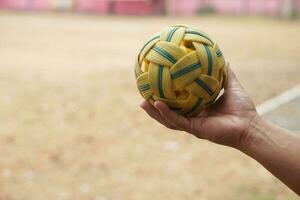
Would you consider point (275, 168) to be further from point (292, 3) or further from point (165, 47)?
point (292, 3)

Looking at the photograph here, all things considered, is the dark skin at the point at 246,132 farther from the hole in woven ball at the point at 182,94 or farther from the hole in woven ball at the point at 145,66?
the hole in woven ball at the point at 145,66

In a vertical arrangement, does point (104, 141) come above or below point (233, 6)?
above

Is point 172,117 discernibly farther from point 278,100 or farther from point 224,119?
point 278,100

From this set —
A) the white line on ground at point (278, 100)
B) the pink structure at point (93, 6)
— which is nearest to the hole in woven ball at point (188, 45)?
the white line on ground at point (278, 100)

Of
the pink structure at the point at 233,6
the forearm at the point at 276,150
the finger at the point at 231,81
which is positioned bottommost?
the pink structure at the point at 233,6

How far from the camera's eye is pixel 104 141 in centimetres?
607

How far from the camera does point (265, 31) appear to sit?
59.7 feet

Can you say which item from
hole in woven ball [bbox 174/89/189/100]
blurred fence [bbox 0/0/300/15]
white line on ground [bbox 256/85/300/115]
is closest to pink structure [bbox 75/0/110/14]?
blurred fence [bbox 0/0/300/15]

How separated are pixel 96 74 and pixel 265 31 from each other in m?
9.66

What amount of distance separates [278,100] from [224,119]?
5375mm

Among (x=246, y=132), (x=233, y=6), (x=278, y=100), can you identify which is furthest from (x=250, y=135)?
(x=233, y=6)

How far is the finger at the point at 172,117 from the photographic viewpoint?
94.1 inches

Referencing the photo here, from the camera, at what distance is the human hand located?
232 cm

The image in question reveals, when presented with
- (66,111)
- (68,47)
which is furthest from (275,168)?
(68,47)
